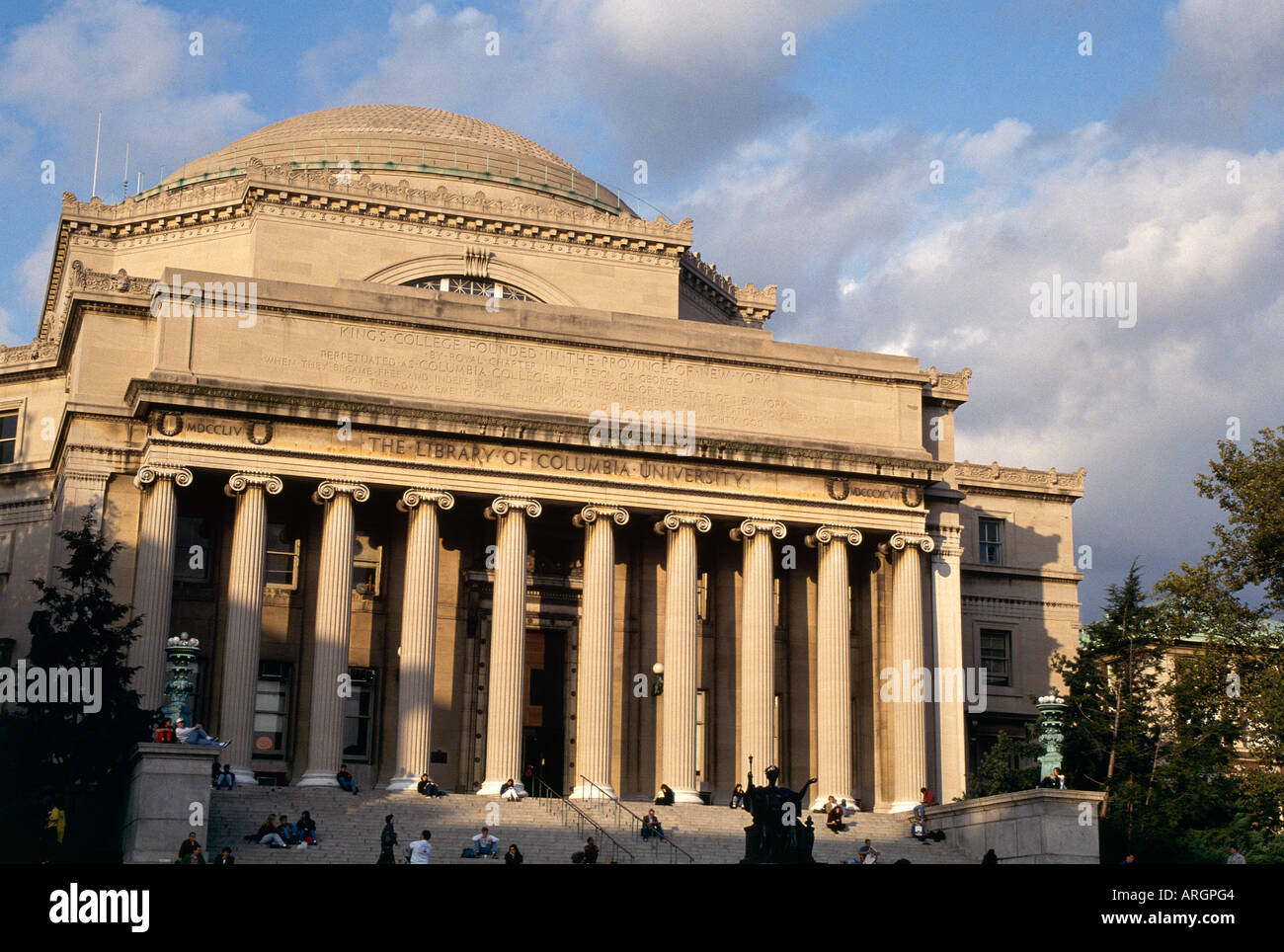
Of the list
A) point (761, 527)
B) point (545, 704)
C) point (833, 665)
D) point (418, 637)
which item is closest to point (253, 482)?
point (418, 637)

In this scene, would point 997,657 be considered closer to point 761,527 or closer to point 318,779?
point 761,527

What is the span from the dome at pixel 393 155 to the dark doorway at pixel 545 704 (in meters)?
19.1

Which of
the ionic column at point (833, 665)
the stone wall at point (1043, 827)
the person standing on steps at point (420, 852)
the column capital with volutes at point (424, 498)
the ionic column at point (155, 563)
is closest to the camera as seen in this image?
the person standing on steps at point (420, 852)

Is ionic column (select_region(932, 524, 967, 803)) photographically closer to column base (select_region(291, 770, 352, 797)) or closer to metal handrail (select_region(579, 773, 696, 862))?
metal handrail (select_region(579, 773, 696, 862))

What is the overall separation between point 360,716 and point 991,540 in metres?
26.3

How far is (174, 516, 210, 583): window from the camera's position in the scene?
47.8 metres

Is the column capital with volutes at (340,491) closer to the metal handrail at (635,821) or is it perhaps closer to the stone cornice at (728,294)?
the metal handrail at (635,821)

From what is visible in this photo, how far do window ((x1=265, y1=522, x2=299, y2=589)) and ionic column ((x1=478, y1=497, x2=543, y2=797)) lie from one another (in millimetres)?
6025

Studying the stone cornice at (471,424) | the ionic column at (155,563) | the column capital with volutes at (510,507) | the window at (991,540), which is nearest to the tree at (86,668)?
the ionic column at (155,563)

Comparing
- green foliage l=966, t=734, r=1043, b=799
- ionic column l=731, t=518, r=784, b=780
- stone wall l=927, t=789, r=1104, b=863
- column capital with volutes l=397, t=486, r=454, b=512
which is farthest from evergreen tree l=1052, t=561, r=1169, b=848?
column capital with volutes l=397, t=486, r=454, b=512

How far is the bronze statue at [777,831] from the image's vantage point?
35.5 meters

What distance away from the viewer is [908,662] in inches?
1972

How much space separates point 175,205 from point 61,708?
78.2ft
